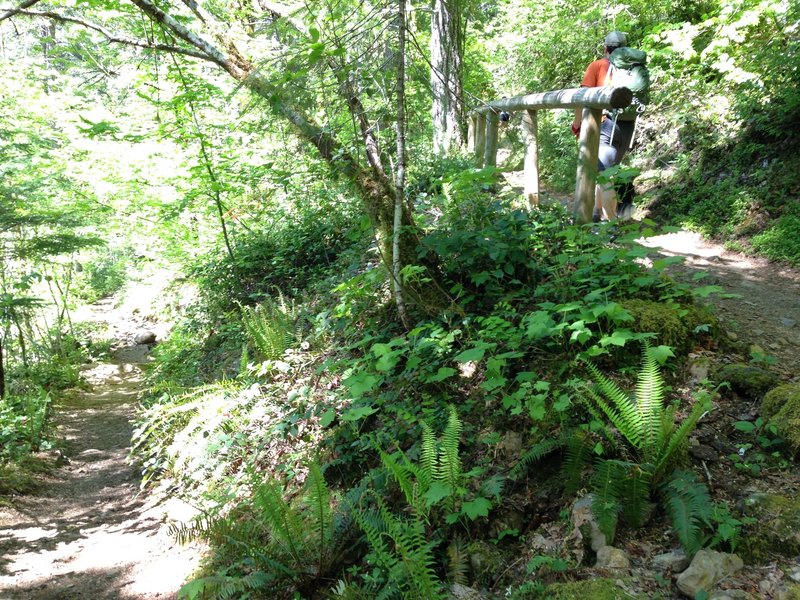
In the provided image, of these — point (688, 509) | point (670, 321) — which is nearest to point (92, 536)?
point (688, 509)

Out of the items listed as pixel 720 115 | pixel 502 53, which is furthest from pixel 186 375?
pixel 502 53

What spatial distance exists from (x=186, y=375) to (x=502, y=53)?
11689mm

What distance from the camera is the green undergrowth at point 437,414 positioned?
2.93 m

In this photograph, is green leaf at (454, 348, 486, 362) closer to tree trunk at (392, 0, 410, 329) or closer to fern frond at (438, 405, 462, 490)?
fern frond at (438, 405, 462, 490)

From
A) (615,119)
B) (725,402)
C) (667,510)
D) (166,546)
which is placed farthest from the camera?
(615,119)

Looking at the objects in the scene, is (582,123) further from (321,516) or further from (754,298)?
(321,516)

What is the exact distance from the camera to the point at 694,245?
6602 millimetres

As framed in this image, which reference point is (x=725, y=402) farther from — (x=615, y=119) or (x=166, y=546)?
(x=166, y=546)

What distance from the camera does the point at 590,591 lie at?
7.17 ft

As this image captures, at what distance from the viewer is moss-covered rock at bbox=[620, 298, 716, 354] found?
11.6 ft

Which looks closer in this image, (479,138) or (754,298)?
(754,298)

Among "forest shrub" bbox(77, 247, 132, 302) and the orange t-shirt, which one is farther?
"forest shrub" bbox(77, 247, 132, 302)

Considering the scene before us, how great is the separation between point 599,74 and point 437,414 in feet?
14.8

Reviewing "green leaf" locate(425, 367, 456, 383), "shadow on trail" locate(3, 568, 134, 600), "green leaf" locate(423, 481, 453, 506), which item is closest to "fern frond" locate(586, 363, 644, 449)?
"green leaf" locate(423, 481, 453, 506)
